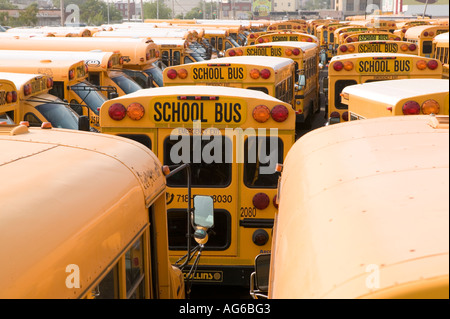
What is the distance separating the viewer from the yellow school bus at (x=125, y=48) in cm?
1789

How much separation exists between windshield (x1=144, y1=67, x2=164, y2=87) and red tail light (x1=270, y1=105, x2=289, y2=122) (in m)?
11.7

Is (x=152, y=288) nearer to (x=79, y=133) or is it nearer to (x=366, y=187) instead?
(x=79, y=133)

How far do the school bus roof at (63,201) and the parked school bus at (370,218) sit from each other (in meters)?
0.65

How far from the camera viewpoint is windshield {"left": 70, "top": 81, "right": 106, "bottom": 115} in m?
12.9

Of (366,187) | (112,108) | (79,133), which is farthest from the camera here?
(112,108)

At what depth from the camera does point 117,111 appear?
6.42m

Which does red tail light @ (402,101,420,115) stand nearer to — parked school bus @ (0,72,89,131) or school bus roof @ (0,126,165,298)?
school bus roof @ (0,126,165,298)

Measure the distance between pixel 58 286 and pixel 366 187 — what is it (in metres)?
0.95

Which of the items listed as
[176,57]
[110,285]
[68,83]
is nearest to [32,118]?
[68,83]

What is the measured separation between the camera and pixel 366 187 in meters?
2.17

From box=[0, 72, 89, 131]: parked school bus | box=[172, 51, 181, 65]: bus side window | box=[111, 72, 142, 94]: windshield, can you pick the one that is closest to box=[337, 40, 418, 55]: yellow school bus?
box=[111, 72, 142, 94]: windshield

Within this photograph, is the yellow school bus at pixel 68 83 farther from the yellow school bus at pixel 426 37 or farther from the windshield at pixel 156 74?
the yellow school bus at pixel 426 37

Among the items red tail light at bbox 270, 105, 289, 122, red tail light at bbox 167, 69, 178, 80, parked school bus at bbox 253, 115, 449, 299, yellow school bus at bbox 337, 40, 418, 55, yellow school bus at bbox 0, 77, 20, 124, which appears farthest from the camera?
yellow school bus at bbox 337, 40, 418, 55
